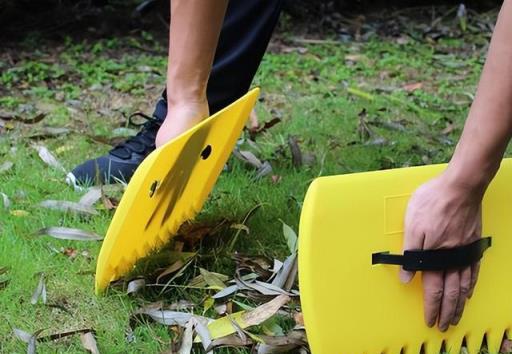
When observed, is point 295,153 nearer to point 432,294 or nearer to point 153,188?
point 153,188

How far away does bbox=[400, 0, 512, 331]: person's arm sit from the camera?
2.68ft

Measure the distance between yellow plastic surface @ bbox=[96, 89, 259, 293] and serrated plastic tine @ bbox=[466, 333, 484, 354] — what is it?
448 mm

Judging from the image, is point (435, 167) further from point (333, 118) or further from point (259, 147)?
point (333, 118)

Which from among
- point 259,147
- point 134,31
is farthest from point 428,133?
point 134,31

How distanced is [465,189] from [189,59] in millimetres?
572

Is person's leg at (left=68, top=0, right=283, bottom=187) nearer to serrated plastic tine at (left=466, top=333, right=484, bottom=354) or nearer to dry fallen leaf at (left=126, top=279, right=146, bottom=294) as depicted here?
dry fallen leaf at (left=126, top=279, right=146, bottom=294)

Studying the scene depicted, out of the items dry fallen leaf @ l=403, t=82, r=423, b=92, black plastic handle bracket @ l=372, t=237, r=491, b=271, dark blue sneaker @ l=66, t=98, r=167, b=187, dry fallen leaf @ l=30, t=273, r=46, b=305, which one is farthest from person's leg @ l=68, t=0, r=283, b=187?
dry fallen leaf @ l=403, t=82, r=423, b=92

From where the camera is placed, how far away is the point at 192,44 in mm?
1239

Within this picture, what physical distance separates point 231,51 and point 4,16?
186 centimetres

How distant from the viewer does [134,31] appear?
10.5ft

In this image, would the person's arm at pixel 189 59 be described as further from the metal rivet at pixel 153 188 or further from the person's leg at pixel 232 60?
the person's leg at pixel 232 60

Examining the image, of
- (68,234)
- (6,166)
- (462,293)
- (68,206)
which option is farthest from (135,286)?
(6,166)

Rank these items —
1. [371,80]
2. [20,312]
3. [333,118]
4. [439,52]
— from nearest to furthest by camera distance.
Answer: [20,312], [333,118], [371,80], [439,52]

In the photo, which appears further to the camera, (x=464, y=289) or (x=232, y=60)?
(x=232, y=60)
